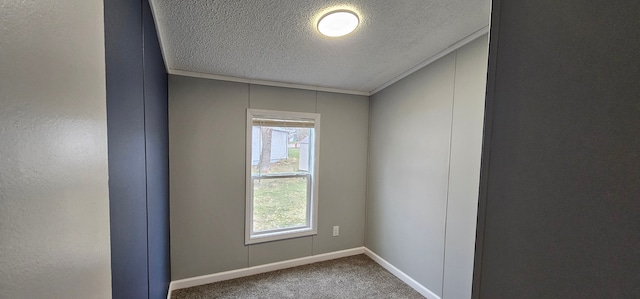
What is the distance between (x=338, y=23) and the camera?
1.60m

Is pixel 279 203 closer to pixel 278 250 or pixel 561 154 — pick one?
pixel 278 250

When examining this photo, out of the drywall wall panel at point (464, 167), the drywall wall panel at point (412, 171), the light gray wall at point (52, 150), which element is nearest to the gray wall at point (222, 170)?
the drywall wall panel at point (412, 171)

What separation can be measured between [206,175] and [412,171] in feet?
6.82

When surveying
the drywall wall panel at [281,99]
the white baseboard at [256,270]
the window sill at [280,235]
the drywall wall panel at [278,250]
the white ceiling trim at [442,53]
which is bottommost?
the white baseboard at [256,270]

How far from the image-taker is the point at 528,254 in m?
0.53

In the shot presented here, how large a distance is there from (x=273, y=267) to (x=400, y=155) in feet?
6.12

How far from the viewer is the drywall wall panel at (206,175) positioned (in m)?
2.26

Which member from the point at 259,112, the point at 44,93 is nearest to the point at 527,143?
the point at 44,93

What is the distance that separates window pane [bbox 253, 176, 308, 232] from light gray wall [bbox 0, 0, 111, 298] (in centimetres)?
208

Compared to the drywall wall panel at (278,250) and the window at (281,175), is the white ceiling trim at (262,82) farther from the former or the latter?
the drywall wall panel at (278,250)

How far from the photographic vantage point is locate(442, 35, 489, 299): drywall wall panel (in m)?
1.85

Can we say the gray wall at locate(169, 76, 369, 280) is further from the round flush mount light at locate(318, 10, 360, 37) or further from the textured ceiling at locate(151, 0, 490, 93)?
the round flush mount light at locate(318, 10, 360, 37)

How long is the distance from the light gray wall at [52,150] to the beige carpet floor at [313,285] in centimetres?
201

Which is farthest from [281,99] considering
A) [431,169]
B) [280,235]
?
[431,169]
